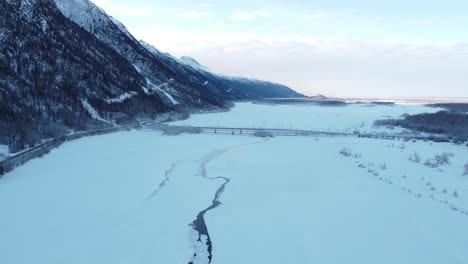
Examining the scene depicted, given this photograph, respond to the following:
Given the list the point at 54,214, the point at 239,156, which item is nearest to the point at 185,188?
the point at 54,214

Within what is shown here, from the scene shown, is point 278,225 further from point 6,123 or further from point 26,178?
point 6,123

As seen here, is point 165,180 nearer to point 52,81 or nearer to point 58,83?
point 52,81

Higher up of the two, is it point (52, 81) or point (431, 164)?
point (52, 81)

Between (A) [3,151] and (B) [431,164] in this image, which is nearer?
(A) [3,151]

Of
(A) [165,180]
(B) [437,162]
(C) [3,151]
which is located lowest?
(B) [437,162]

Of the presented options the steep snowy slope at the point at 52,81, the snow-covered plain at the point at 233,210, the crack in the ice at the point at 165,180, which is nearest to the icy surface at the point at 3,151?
the steep snowy slope at the point at 52,81

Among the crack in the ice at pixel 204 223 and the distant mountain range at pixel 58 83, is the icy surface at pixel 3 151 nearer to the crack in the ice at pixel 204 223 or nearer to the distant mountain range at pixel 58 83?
the distant mountain range at pixel 58 83

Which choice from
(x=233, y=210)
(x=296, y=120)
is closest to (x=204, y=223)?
(x=233, y=210)

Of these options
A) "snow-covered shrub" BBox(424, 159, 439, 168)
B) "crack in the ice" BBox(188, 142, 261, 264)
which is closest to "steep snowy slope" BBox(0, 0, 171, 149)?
"crack in the ice" BBox(188, 142, 261, 264)

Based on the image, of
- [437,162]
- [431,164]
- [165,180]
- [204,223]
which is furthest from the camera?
[437,162]

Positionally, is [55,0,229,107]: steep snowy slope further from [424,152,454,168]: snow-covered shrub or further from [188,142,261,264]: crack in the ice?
[188,142,261,264]: crack in the ice
